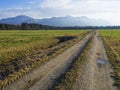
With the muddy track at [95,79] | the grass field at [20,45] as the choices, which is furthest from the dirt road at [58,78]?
the grass field at [20,45]

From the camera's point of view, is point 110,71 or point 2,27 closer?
point 110,71

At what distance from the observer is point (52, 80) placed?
16.3 meters

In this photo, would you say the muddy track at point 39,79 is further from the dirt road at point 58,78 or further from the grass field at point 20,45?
the grass field at point 20,45

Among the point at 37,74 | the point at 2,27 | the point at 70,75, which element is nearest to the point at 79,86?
the point at 70,75

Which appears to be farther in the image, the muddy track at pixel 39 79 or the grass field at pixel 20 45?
the grass field at pixel 20 45

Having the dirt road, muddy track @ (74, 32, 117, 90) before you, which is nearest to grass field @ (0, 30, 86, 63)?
the dirt road

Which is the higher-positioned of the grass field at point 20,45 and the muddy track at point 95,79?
the muddy track at point 95,79

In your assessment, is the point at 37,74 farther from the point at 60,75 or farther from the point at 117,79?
the point at 117,79

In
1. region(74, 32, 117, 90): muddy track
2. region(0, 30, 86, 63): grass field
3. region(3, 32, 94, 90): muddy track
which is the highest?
region(3, 32, 94, 90): muddy track

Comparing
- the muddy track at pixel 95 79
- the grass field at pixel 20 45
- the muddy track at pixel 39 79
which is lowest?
the grass field at pixel 20 45

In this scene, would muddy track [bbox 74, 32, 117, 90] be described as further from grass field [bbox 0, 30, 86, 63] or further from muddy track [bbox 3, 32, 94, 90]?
grass field [bbox 0, 30, 86, 63]

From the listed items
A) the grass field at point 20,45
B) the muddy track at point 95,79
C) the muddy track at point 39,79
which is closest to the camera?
the muddy track at point 39,79

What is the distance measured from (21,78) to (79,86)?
4.61m

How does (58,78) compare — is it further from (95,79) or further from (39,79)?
(95,79)
